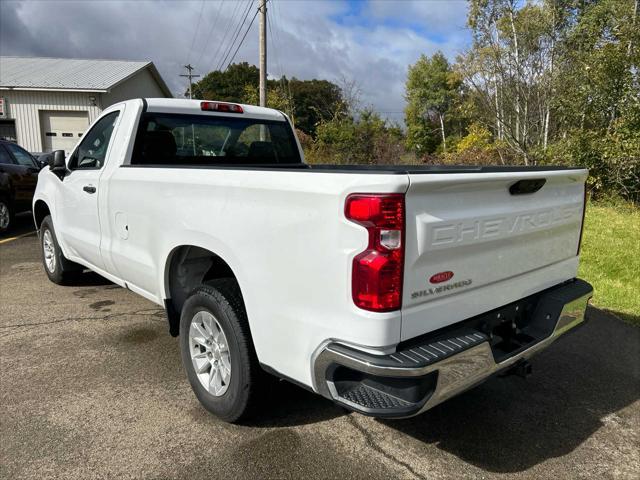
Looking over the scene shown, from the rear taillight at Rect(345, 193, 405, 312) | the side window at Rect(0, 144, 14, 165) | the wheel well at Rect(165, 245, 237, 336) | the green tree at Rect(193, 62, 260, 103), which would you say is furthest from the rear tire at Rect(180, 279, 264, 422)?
the green tree at Rect(193, 62, 260, 103)

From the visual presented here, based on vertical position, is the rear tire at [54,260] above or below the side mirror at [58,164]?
below

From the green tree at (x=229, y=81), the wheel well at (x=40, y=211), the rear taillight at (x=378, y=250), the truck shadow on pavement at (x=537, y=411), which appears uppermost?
the green tree at (x=229, y=81)

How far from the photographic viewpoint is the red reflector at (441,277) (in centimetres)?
221

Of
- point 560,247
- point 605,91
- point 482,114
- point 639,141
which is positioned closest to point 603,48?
point 605,91

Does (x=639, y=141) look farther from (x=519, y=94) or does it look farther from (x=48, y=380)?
(x=48, y=380)

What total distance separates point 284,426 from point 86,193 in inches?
107

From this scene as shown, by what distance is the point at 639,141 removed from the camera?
10500mm

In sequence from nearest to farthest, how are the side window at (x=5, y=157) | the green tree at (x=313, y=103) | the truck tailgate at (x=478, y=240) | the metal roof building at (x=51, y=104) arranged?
the truck tailgate at (x=478, y=240) → the side window at (x=5, y=157) → the green tree at (x=313, y=103) → the metal roof building at (x=51, y=104)

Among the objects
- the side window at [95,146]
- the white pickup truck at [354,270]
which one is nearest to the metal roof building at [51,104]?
the side window at [95,146]

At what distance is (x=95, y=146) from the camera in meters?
4.50

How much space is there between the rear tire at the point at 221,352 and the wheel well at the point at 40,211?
3.63 meters

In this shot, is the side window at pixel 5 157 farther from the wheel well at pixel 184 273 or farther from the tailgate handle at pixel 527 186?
the tailgate handle at pixel 527 186

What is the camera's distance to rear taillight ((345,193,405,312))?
200cm

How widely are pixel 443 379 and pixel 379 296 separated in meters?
0.49
